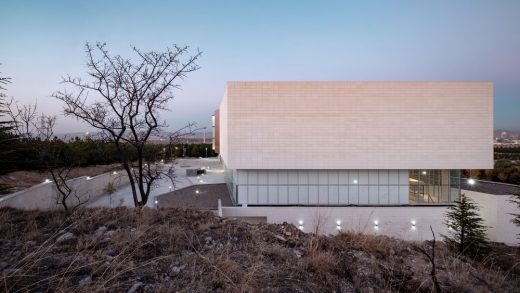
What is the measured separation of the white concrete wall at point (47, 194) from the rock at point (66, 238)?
3.32 m

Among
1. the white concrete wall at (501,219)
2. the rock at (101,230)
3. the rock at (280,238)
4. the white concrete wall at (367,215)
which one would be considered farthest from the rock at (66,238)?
the white concrete wall at (501,219)

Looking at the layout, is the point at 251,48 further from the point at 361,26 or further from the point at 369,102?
the point at 369,102

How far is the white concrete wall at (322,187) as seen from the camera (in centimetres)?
2047

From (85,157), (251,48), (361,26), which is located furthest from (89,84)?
(361,26)

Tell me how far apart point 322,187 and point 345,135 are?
12.8 feet

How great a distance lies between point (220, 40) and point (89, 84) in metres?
19.0

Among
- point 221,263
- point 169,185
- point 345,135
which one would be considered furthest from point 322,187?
point 221,263

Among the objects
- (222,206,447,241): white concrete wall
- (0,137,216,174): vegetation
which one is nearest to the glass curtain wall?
(222,206,447,241): white concrete wall

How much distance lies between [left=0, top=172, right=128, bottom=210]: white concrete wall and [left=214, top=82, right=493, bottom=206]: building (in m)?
8.88

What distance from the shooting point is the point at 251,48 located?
3231cm

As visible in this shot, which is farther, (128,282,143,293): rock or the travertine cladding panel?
the travertine cladding panel

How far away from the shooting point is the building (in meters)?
20.3

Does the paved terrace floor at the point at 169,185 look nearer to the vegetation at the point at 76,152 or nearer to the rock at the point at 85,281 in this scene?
the vegetation at the point at 76,152

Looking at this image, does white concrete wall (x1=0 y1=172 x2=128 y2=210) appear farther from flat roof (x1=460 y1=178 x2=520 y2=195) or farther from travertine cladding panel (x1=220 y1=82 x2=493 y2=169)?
flat roof (x1=460 y1=178 x2=520 y2=195)
